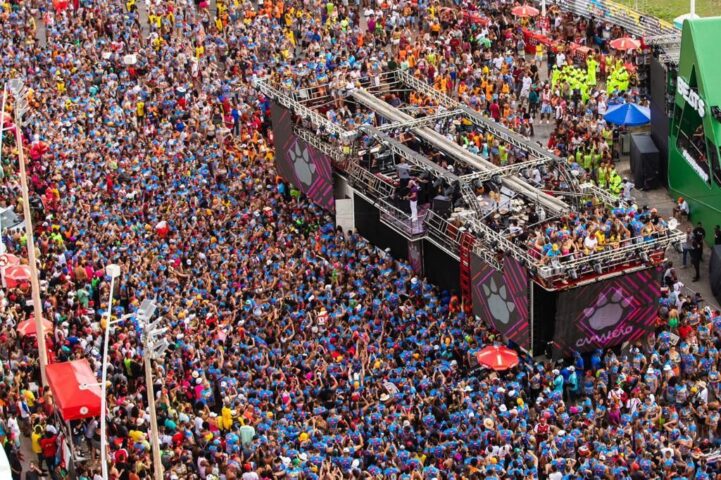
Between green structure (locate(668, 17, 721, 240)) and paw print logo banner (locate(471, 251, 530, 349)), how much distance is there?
7868 millimetres

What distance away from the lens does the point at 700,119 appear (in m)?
47.7

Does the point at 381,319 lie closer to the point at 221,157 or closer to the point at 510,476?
the point at 510,476


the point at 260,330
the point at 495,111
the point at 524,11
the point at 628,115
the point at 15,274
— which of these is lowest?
the point at 260,330

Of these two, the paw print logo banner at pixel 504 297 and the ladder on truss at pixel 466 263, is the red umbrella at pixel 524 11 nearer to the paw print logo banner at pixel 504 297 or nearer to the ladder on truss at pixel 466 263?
the ladder on truss at pixel 466 263

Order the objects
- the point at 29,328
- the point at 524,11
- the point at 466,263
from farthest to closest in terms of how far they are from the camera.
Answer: the point at 524,11, the point at 466,263, the point at 29,328

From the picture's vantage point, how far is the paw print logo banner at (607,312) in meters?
41.4

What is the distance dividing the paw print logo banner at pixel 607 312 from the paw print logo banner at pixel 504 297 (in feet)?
3.23

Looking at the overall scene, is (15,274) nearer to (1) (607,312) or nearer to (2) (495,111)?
(1) (607,312)

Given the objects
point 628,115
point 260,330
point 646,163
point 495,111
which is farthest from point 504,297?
point 495,111

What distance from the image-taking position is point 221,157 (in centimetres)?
5478

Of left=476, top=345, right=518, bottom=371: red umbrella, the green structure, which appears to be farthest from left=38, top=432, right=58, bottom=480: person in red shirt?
the green structure

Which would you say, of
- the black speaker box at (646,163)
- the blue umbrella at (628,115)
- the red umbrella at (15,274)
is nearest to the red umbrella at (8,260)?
the red umbrella at (15,274)

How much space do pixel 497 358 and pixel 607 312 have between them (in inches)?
127

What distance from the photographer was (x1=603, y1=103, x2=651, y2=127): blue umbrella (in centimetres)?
5294
